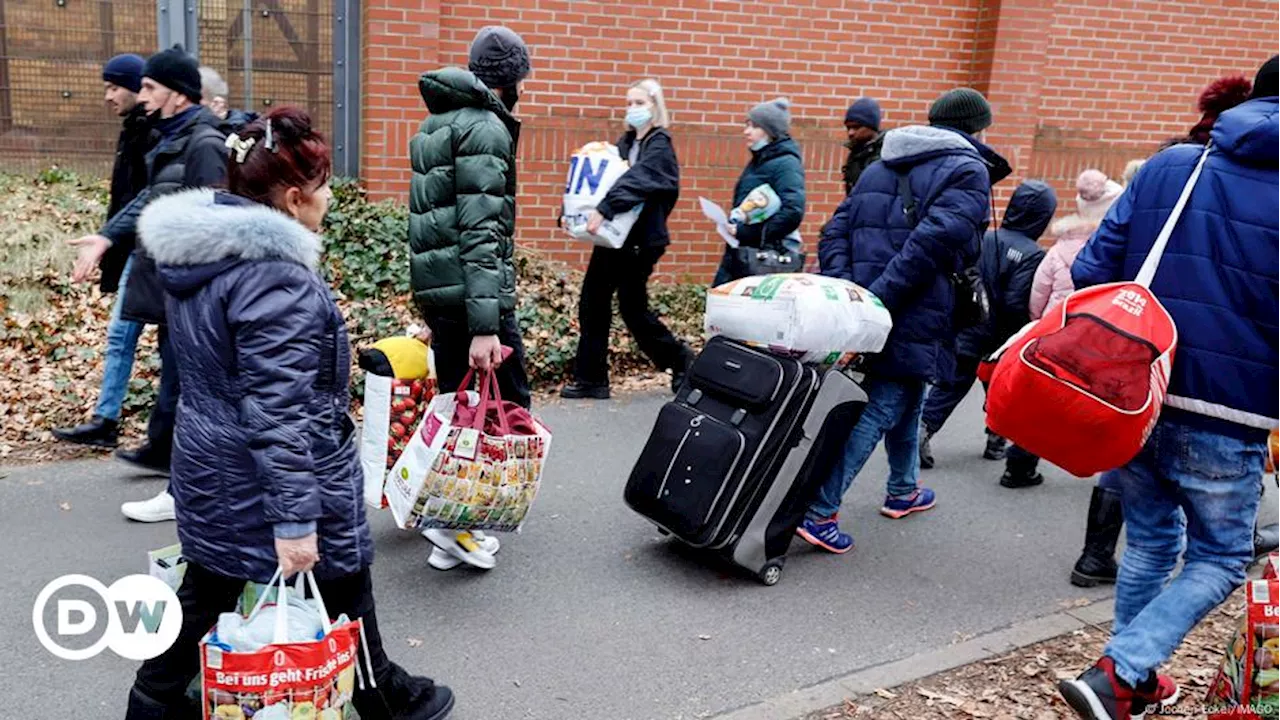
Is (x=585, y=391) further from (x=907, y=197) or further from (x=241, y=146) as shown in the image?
(x=241, y=146)

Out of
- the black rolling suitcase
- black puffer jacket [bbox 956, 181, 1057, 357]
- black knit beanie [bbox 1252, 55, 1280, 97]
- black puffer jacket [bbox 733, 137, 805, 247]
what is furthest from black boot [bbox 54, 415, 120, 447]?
black knit beanie [bbox 1252, 55, 1280, 97]

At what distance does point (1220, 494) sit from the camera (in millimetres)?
3336

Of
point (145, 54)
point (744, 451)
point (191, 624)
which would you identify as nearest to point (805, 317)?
point (744, 451)

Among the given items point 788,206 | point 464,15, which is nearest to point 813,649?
point 788,206

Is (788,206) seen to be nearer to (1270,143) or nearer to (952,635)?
(952,635)

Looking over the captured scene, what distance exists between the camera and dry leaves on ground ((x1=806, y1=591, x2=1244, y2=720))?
146 inches

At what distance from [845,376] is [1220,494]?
153 cm

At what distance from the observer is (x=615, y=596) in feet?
14.5

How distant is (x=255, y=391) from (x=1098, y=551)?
3649 millimetres

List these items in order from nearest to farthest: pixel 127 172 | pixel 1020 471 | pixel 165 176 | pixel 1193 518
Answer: pixel 1193 518 < pixel 165 176 < pixel 127 172 < pixel 1020 471

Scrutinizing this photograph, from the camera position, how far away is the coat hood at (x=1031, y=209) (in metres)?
6.00

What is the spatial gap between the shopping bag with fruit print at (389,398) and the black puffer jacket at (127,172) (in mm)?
1445

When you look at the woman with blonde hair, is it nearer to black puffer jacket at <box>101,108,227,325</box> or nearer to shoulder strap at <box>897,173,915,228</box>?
shoulder strap at <box>897,173,915,228</box>

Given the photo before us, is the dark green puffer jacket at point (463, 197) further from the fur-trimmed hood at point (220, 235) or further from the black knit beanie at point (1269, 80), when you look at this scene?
the black knit beanie at point (1269, 80)
